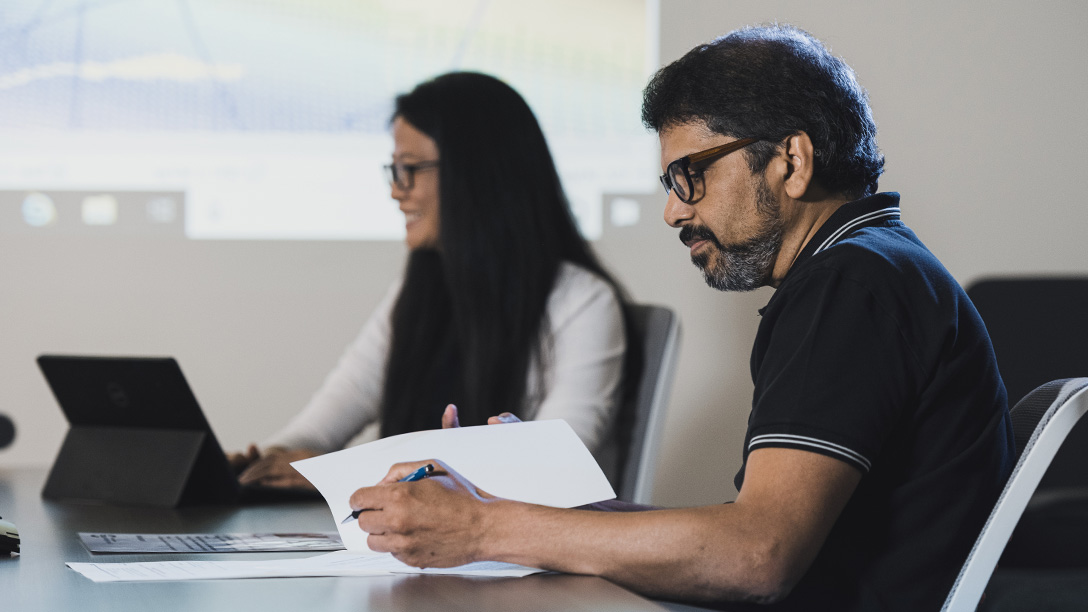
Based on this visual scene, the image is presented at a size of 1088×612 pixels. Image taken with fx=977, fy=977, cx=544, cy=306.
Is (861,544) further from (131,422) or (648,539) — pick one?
(131,422)

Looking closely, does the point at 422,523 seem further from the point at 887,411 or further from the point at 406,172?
the point at 406,172

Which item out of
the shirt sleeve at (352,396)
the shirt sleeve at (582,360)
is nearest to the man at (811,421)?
the shirt sleeve at (582,360)

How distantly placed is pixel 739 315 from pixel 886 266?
5.63 ft

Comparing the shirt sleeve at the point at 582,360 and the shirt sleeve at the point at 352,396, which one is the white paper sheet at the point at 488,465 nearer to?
the shirt sleeve at the point at 582,360

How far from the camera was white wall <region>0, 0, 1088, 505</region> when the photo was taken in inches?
99.0

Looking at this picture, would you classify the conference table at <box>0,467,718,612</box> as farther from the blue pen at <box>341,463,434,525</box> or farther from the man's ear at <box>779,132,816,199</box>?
the man's ear at <box>779,132,816,199</box>

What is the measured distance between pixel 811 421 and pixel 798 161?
329mm

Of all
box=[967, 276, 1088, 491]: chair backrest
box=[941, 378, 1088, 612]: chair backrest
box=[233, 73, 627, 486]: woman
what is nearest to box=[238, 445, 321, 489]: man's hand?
box=[233, 73, 627, 486]: woman

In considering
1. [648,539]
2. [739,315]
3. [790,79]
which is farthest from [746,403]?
[648,539]

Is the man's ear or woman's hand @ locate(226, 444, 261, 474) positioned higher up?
the man's ear

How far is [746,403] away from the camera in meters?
2.53

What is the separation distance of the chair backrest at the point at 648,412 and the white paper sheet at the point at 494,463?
0.68m

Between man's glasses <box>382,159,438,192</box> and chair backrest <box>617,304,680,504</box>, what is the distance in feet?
1.86

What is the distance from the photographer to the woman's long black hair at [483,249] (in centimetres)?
187
